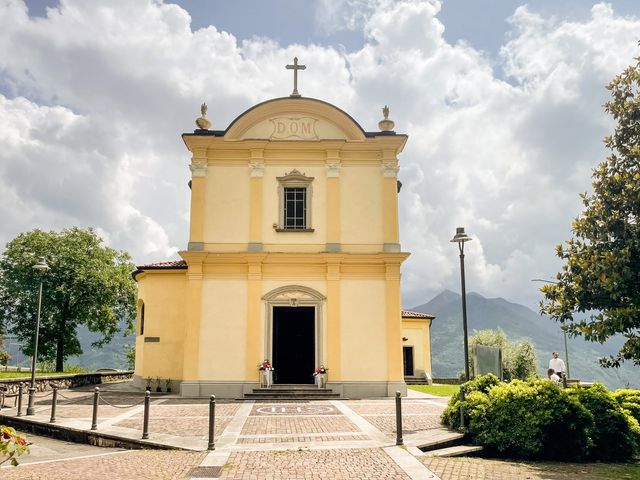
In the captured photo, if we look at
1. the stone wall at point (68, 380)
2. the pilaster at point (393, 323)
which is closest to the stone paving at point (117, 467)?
the pilaster at point (393, 323)

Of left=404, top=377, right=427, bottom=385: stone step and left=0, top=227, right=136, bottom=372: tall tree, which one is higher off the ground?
left=0, top=227, right=136, bottom=372: tall tree

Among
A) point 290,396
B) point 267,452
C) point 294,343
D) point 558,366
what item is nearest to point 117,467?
point 267,452

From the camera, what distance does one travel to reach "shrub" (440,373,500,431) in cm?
1073

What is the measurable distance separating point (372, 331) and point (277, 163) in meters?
7.24

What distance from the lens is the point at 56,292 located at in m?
33.6

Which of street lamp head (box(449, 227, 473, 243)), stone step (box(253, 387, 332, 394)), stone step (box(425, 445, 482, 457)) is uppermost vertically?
street lamp head (box(449, 227, 473, 243))

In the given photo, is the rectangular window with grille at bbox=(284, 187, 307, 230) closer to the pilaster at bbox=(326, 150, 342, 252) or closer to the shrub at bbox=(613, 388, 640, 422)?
the pilaster at bbox=(326, 150, 342, 252)

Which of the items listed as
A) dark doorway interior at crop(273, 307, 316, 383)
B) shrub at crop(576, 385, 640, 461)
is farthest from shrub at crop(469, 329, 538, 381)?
shrub at crop(576, 385, 640, 461)

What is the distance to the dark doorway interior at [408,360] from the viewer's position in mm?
29125

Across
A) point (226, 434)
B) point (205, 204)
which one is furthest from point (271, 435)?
point (205, 204)

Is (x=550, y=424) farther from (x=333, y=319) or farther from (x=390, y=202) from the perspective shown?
(x=390, y=202)

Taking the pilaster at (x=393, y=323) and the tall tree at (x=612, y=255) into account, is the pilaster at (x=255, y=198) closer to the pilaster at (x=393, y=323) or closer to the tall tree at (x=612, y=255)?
the pilaster at (x=393, y=323)

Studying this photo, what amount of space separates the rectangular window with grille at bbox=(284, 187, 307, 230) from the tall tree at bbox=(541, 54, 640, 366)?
35.0 ft

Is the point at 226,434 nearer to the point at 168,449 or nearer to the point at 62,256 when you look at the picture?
the point at 168,449
